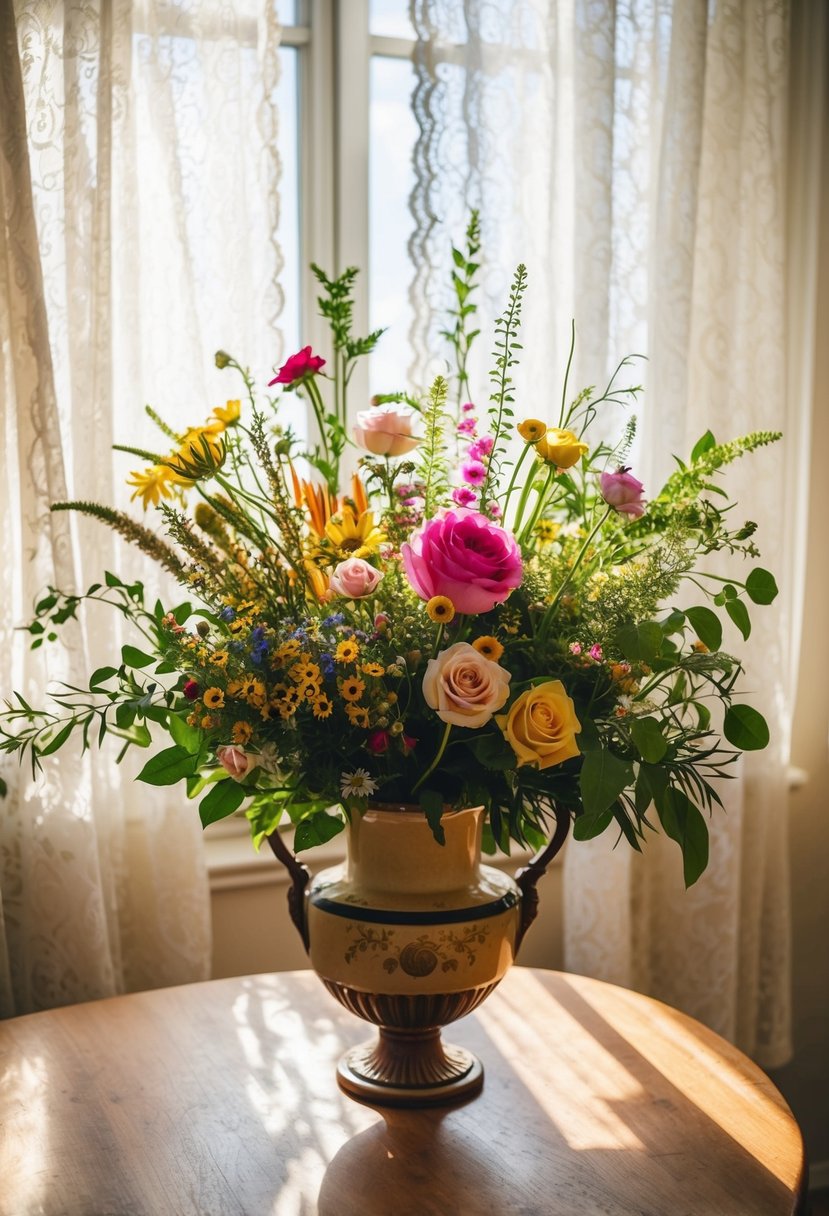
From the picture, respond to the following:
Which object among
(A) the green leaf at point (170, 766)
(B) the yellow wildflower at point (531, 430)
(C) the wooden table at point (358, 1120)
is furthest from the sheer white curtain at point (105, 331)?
(B) the yellow wildflower at point (531, 430)

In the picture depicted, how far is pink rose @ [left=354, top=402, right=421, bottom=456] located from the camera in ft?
3.93

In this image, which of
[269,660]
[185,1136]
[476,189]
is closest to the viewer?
[269,660]

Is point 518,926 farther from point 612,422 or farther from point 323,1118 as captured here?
point 612,422

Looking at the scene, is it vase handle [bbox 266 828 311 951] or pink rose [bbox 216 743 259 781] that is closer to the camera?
→ pink rose [bbox 216 743 259 781]

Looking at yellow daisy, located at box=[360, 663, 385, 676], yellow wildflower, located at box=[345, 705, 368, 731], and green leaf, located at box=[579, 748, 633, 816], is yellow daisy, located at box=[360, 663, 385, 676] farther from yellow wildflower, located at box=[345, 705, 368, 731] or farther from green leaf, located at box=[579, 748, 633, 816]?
green leaf, located at box=[579, 748, 633, 816]

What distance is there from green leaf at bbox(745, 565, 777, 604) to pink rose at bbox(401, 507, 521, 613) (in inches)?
10.1

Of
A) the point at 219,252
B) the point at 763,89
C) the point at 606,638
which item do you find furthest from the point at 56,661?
the point at 763,89

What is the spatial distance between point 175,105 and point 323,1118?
1.38 m

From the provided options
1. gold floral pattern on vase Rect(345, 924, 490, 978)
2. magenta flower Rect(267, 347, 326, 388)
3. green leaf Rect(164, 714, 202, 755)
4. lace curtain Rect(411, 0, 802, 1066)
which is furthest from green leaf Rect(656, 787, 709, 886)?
lace curtain Rect(411, 0, 802, 1066)

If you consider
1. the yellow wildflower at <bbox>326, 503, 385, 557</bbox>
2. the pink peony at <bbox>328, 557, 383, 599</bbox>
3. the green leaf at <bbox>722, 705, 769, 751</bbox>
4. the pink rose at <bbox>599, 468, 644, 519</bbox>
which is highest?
the pink rose at <bbox>599, 468, 644, 519</bbox>

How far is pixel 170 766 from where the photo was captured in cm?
117

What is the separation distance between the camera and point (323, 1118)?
121 cm

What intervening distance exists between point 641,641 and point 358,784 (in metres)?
0.29

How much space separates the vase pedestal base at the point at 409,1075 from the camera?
4.06 ft
